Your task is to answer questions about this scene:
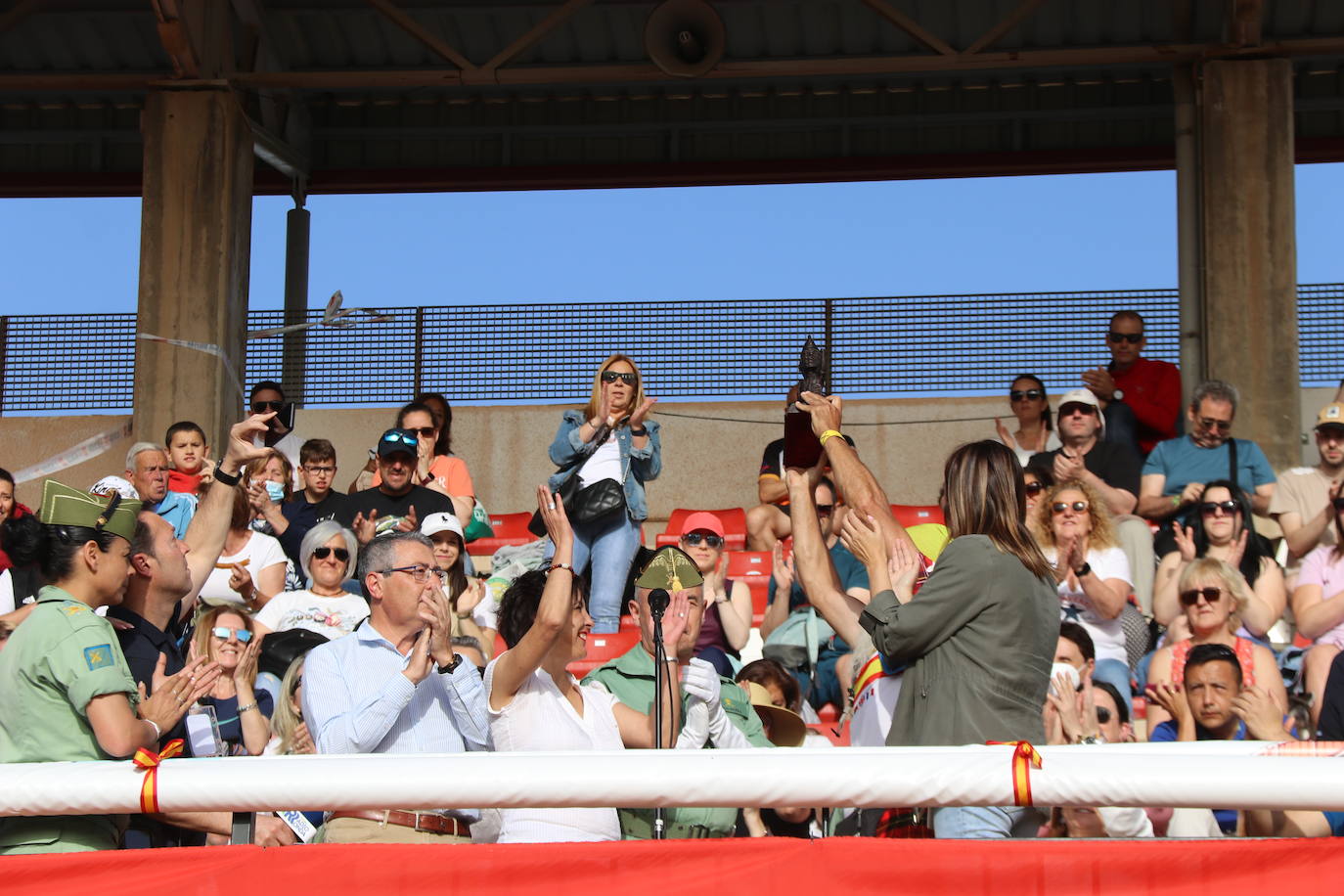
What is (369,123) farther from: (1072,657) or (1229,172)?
(1072,657)

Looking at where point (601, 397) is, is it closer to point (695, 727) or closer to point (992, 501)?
point (695, 727)

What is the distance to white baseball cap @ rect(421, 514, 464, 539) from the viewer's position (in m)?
8.10

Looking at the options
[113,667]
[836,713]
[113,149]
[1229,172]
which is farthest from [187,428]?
[113,149]

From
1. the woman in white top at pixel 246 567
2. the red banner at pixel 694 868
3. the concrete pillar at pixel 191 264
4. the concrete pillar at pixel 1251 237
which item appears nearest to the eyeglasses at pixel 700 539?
the woman in white top at pixel 246 567

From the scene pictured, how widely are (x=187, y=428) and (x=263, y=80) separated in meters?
5.16

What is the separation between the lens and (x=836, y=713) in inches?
285

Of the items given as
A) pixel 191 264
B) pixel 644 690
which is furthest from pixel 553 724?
pixel 191 264

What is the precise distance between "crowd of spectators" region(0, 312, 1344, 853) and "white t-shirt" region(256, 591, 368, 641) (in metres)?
0.02

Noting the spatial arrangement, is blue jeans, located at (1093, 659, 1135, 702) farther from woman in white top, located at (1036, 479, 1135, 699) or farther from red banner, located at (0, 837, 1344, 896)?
red banner, located at (0, 837, 1344, 896)

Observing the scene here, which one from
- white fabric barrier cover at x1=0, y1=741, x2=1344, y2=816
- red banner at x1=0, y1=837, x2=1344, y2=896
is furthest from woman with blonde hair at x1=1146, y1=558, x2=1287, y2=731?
white fabric barrier cover at x1=0, y1=741, x2=1344, y2=816

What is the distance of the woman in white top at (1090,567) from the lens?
23.5ft

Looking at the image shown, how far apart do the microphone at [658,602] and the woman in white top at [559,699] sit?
0.17 meters

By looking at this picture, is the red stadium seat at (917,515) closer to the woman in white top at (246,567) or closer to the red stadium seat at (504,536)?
the red stadium seat at (504,536)

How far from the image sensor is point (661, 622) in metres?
4.60
